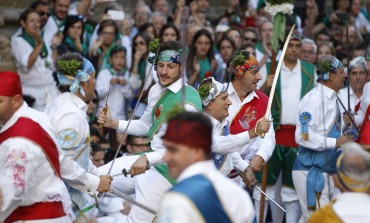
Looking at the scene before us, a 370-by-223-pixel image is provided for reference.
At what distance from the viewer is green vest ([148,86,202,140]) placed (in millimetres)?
10250

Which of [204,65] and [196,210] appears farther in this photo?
[204,65]

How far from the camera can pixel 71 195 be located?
1002 centimetres

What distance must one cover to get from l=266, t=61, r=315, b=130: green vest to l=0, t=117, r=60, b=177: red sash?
521cm

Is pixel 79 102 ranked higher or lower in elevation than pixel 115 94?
higher

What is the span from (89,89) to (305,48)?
5620mm

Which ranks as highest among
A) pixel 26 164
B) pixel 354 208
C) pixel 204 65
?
pixel 354 208

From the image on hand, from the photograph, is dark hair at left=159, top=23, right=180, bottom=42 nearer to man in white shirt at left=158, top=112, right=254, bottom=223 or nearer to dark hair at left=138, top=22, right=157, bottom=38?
dark hair at left=138, top=22, right=157, bottom=38

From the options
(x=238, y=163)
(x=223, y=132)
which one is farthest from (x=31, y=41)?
(x=223, y=132)

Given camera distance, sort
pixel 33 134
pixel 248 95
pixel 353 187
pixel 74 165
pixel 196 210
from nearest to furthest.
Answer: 1. pixel 196 210
2. pixel 353 187
3. pixel 33 134
4. pixel 74 165
5. pixel 248 95

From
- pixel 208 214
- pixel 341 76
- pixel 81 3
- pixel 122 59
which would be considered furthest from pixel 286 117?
pixel 208 214

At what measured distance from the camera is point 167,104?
1052cm

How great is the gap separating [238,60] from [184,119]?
16.6ft

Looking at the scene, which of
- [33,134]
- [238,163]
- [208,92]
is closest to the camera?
[33,134]

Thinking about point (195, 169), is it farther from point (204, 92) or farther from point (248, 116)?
point (248, 116)
